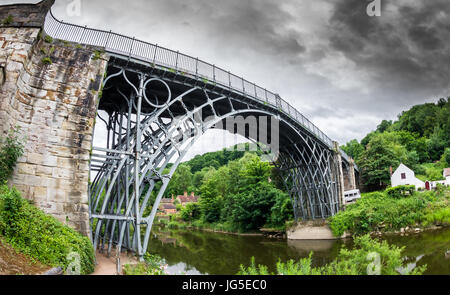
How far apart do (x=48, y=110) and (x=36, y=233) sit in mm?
3702

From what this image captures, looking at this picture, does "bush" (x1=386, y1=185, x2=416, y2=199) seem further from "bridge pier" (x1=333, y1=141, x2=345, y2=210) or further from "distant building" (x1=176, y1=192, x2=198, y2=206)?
"distant building" (x1=176, y1=192, x2=198, y2=206)

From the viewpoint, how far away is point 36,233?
21.6 ft

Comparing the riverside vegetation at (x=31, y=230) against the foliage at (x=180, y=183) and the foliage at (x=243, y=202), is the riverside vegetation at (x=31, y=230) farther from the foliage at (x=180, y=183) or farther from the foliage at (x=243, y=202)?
the foliage at (x=180, y=183)

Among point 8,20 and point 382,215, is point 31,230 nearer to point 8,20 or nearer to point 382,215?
point 8,20

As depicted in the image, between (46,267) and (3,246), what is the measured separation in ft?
3.12

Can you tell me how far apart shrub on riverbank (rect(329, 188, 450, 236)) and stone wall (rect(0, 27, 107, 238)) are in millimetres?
21345

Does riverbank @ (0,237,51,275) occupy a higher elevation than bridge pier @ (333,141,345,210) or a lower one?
lower

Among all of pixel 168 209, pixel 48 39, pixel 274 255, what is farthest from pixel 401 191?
pixel 168 209

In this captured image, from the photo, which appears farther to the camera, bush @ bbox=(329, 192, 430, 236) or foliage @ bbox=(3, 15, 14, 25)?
bush @ bbox=(329, 192, 430, 236)

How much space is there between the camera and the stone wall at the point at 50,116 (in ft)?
25.0

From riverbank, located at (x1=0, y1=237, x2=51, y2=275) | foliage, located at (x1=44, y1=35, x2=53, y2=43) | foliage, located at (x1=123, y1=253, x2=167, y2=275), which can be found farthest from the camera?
foliage, located at (x1=44, y1=35, x2=53, y2=43)

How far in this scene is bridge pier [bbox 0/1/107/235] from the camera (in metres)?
7.64

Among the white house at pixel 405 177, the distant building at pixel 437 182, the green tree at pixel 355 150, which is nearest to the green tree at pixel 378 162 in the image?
the white house at pixel 405 177

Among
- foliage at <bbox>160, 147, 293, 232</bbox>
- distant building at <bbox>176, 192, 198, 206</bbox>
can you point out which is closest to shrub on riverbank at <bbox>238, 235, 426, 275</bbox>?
foliage at <bbox>160, 147, 293, 232</bbox>
